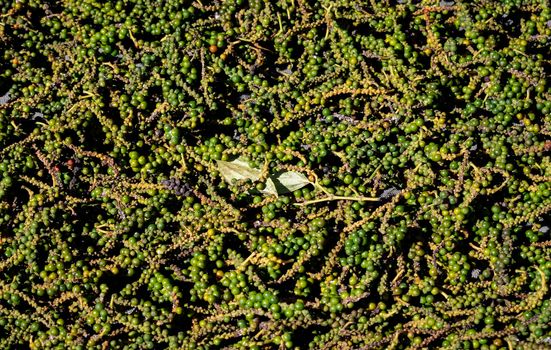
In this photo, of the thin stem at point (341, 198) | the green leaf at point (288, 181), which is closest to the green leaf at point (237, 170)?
the green leaf at point (288, 181)

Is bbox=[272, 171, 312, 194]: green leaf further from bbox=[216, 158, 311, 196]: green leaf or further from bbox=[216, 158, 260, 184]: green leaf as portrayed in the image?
bbox=[216, 158, 260, 184]: green leaf

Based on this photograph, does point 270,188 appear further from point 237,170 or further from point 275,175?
point 237,170

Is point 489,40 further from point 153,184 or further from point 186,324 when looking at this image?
point 186,324

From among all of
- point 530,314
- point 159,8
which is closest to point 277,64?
point 159,8

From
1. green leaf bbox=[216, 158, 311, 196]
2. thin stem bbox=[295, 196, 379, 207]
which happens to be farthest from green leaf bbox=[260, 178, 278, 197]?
thin stem bbox=[295, 196, 379, 207]

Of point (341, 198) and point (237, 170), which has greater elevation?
point (237, 170)

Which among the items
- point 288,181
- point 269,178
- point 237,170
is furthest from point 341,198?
point 237,170
